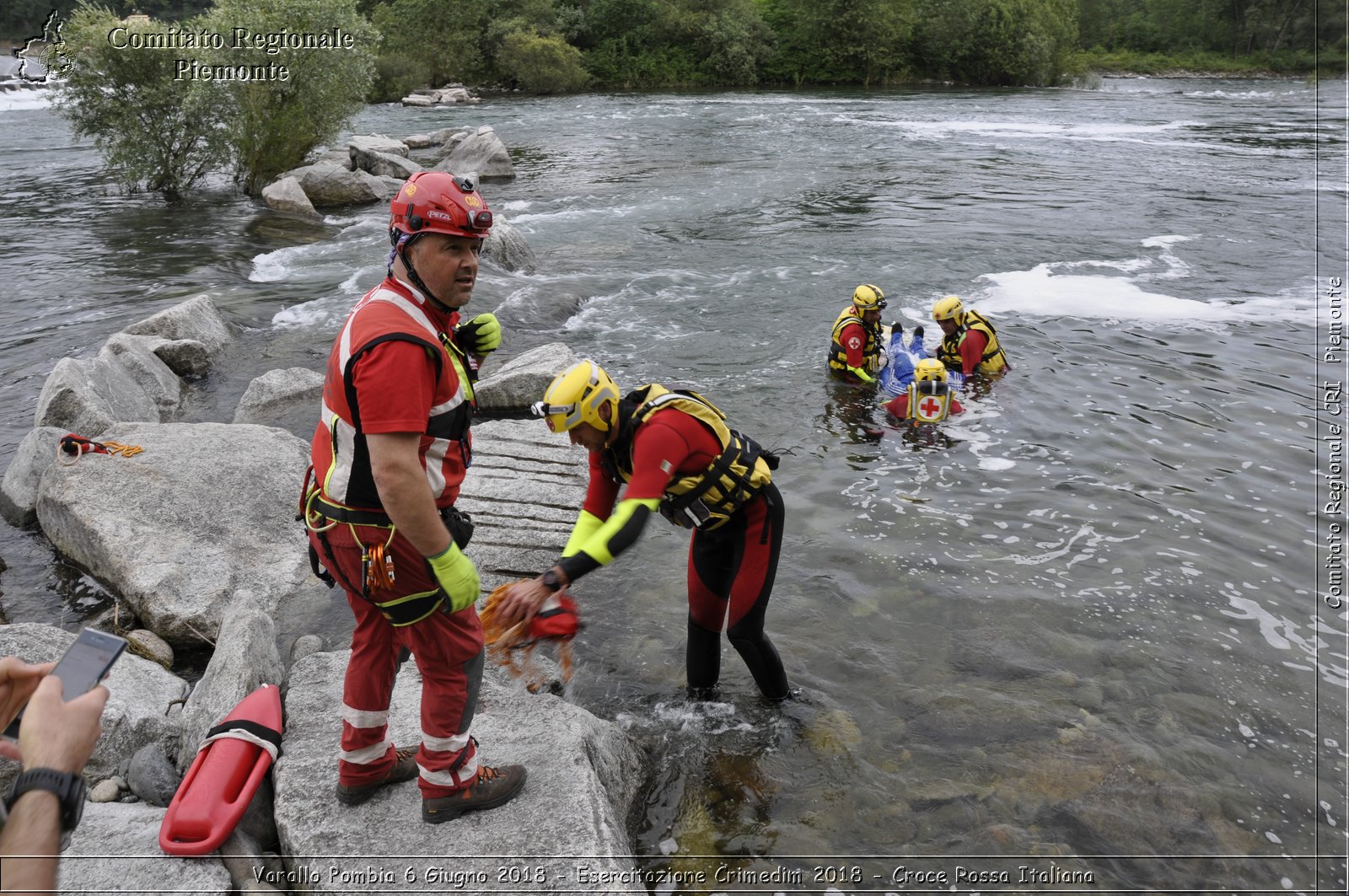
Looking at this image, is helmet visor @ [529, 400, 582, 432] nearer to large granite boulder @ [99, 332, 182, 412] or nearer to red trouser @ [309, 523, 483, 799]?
red trouser @ [309, 523, 483, 799]

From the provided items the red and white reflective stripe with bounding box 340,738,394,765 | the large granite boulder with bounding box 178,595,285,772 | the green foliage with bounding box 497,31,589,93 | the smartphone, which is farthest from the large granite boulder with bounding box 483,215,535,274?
the green foliage with bounding box 497,31,589,93

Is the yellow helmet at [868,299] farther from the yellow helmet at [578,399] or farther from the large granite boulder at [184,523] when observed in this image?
the yellow helmet at [578,399]

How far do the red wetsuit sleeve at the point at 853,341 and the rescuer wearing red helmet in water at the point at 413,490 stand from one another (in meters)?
6.88

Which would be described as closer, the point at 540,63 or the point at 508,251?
the point at 508,251

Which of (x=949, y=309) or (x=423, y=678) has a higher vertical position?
(x=949, y=309)

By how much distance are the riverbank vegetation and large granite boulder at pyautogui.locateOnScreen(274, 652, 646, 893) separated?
4786 cm

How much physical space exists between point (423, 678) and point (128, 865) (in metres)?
1.38

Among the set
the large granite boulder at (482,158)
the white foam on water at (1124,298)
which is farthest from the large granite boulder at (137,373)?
the large granite boulder at (482,158)

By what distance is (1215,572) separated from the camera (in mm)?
6887

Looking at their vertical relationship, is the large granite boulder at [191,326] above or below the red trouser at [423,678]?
above

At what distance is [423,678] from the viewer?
3.65 m

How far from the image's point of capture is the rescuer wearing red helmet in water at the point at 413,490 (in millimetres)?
3166

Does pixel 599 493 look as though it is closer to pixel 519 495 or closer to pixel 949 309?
pixel 519 495

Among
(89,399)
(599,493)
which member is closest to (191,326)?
(89,399)
